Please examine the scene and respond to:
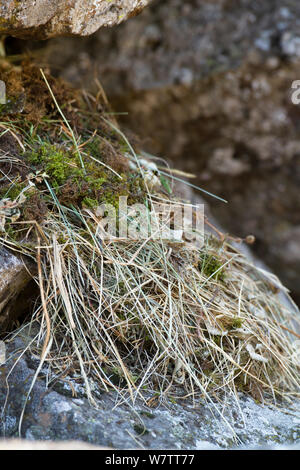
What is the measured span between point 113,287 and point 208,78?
4.42 ft

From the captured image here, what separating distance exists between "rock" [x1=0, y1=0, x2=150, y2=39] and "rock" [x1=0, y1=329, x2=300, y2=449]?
2.82 feet

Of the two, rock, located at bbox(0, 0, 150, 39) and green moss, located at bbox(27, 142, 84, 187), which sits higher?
rock, located at bbox(0, 0, 150, 39)

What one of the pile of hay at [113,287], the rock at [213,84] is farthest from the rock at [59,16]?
the rock at [213,84]

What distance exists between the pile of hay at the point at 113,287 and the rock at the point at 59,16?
0.27m

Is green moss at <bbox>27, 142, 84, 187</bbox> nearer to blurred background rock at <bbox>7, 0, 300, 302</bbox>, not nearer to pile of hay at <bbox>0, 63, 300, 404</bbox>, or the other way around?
pile of hay at <bbox>0, 63, 300, 404</bbox>

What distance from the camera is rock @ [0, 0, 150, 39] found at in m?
1.25

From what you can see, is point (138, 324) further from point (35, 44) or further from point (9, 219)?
point (35, 44)

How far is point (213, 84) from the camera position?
2.27 metres

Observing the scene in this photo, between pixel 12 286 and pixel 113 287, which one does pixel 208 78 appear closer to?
pixel 113 287

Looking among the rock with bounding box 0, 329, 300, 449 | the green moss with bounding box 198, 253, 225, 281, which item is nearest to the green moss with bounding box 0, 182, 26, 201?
the rock with bounding box 0, 329, 300, 449

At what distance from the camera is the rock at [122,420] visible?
104cm

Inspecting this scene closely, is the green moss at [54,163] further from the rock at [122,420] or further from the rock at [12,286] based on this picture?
the rock at [122,420]

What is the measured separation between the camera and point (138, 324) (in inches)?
52.0

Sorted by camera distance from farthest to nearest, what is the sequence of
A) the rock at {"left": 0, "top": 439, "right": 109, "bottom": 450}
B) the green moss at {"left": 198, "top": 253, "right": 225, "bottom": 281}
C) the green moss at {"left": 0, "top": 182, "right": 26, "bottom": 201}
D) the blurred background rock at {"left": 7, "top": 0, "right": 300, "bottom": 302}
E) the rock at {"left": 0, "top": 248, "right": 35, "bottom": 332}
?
the blurred background rock at {"left": 7, "top": 0, "right": 300, "bottom": 302} < the green moss at {"left": 198, "top": 253, "right": 225, "bottom": 281} < the green moss at {"left": 0, "top": 182, "right": 26, "bottom": 201} < the rock at {"left": 0, "top": 248, "right": 35, "bottom": 332} < the rock at {"left": 0, "top": 439, "right": 109, "bottom": 450}
